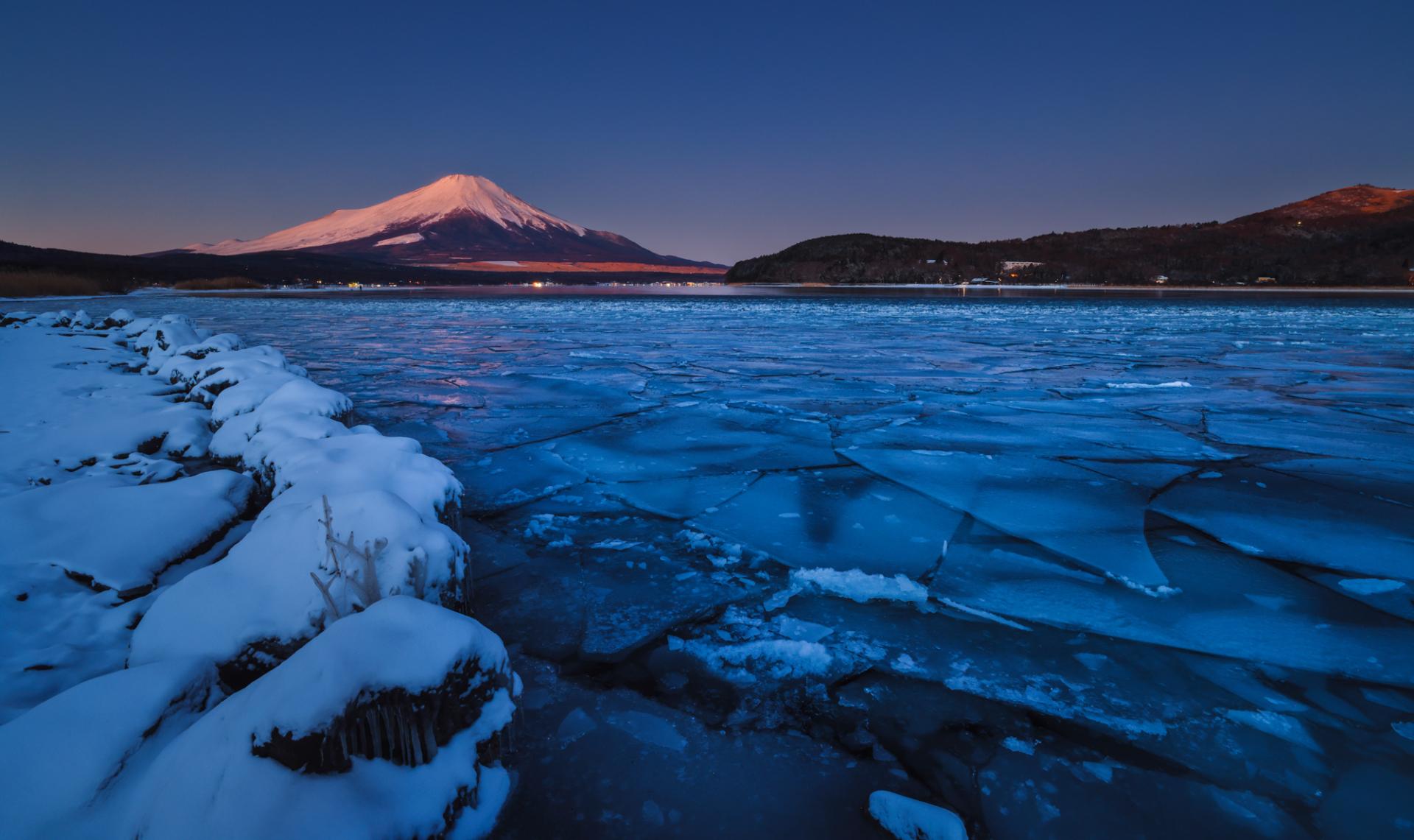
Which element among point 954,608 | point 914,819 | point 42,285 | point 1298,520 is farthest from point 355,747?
point 42,285

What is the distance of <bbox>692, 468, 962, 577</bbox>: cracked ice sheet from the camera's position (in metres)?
1.95

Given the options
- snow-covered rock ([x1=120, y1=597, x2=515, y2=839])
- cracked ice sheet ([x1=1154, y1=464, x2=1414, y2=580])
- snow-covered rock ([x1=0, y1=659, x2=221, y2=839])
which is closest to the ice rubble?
snow-covered rock ([x1=120, y1=597, x2=515, y2=839])

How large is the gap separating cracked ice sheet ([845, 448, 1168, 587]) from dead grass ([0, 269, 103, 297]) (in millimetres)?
24525

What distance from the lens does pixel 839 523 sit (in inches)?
87.6

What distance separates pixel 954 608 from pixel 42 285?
2773 cm

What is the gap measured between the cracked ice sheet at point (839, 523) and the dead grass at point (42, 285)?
950 inches

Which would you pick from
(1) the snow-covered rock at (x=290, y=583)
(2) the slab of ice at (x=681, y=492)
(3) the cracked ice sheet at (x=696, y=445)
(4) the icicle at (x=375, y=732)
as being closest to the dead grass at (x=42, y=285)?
(3) the cracked ice sheet at (x=696, y=445)

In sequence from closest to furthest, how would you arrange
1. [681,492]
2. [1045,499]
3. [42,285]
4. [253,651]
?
1. [253,651]
2. [1045,499]
3. [681,492]
4. [42,285]

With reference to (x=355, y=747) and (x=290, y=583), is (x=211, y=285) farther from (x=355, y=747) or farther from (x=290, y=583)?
(x=355, y=747)

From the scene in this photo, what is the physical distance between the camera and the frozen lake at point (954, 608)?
3.55ft

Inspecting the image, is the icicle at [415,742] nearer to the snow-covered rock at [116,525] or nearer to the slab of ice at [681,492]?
the snow-covered rock at [116,525]

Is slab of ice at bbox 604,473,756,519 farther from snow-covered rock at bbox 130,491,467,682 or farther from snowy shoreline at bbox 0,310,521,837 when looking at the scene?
snow-covered rock at bbox 130,491,467,682

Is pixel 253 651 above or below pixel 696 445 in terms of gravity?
above

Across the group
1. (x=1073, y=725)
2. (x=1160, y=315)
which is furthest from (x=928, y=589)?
(x=1160, y=315)
